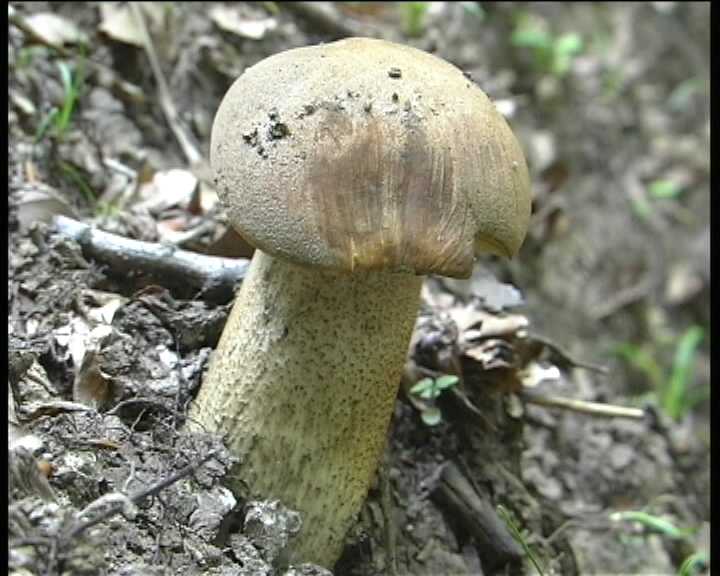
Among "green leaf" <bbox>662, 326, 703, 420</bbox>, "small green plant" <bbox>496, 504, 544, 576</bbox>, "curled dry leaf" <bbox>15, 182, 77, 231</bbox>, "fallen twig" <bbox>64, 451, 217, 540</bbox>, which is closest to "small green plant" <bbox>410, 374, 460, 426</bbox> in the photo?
"small green plant" <bbox>496, 504, 544, 576</bbox>

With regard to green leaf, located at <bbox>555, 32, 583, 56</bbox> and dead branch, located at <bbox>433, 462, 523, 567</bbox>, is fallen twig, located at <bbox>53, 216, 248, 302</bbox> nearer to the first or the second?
dead branch, located at <bbox>433, 462, 523, 567</bbox>

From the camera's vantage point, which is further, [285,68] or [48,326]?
[48,326]

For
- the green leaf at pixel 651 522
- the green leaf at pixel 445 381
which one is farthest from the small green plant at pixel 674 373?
the green leaf at pixel 445 381

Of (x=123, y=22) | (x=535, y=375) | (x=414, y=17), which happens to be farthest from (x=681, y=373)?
(x=123, y=22)

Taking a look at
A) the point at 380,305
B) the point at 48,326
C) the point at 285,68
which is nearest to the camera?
the point at 285,68

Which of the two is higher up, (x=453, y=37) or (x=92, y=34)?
(x=453, y=37)

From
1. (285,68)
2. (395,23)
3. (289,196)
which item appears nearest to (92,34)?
(395,23)

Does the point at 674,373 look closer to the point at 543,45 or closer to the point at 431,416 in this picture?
the point at 543,45

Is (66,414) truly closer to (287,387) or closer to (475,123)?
(287,387)
